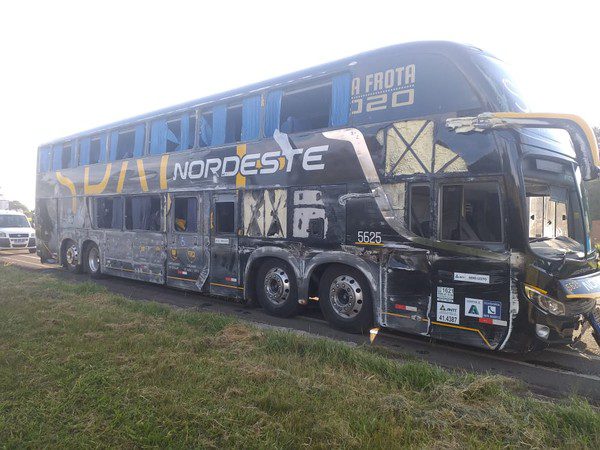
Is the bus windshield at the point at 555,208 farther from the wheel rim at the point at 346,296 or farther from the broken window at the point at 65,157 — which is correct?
the broken window at the point at 65,157

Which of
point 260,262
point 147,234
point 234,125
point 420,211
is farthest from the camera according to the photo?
point 147,234

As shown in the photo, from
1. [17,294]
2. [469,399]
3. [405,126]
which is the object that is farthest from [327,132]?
[17,294]

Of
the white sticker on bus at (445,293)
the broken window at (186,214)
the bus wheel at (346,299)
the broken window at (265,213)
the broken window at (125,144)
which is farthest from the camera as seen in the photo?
the broken window at (125,144)

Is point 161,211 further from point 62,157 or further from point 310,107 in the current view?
point 62,157

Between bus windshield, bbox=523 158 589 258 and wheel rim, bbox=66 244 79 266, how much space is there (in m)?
12.4

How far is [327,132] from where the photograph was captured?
670cm

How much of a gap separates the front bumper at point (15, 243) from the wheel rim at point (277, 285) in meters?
17.6

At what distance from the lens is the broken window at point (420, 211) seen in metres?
5.55

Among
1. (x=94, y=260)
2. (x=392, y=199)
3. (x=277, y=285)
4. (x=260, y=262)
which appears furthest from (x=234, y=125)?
(x=94, y=260)

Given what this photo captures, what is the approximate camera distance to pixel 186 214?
29.9ft

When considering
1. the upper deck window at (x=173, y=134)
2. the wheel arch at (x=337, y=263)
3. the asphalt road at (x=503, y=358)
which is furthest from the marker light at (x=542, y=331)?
the upper deck window at (x=173, y=134)

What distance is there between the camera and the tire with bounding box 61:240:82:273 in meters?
12.7

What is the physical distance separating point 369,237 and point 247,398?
3.20 metres

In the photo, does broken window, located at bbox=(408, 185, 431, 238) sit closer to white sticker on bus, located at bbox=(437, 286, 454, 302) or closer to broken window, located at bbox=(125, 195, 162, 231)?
white sticker on bus, located at bbox=(437, 286, 454, 302)
